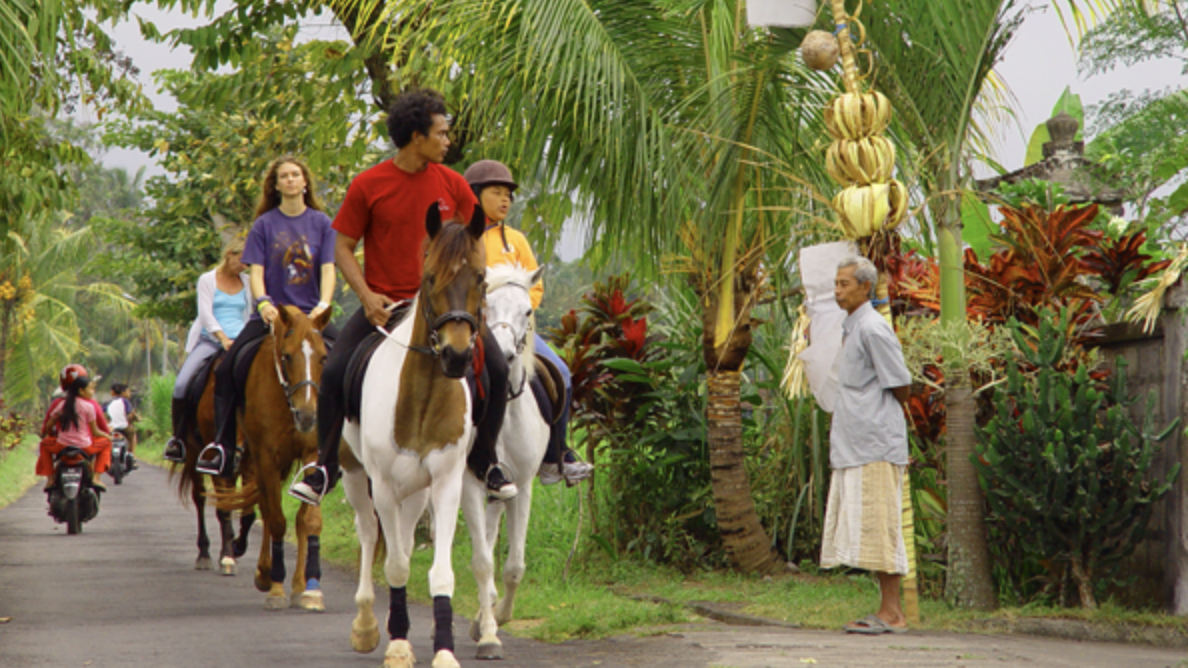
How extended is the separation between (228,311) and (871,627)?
6.23m

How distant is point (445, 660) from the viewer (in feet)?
19.1

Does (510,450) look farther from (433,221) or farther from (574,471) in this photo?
(433,221)

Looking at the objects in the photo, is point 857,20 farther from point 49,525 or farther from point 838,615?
point 49,525

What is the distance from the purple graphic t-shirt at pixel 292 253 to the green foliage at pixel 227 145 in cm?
353

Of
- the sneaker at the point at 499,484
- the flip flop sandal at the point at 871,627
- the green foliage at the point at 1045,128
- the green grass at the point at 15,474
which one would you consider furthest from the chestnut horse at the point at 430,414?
the green grass at the point at 15,474

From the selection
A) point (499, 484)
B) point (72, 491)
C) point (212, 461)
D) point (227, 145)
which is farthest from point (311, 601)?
point (227, 145)

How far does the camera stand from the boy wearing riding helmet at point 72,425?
15.9m

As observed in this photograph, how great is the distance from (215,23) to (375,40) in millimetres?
1980

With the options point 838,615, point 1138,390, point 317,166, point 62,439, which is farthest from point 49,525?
point 1138,390

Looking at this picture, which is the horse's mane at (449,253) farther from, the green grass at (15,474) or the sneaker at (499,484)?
the green grass at (15,474)

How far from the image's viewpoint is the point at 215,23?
1296 centimetres

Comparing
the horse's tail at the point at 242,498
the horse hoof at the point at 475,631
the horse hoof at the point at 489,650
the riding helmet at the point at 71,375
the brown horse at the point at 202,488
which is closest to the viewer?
the horse hoof at the point at 489,650

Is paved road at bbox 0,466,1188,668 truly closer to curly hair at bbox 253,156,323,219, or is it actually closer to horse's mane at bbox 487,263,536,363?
horse's mane at bbox 487,263,536,363

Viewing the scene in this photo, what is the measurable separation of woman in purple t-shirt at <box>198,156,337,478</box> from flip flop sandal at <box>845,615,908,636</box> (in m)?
4.00
